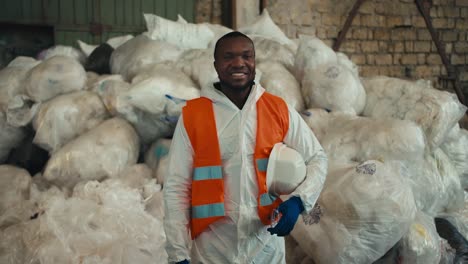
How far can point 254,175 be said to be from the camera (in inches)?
59.6

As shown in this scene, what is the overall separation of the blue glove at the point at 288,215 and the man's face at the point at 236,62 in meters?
0.41

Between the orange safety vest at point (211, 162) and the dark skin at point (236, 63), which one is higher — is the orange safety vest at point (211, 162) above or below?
below

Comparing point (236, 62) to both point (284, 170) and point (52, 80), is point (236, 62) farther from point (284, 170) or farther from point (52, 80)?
point (52, 80)

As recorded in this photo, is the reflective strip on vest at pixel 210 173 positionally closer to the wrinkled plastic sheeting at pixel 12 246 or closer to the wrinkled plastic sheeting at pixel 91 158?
the wrinkled plastic sheeting at pixel 12 246

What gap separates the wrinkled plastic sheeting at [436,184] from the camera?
110 inches

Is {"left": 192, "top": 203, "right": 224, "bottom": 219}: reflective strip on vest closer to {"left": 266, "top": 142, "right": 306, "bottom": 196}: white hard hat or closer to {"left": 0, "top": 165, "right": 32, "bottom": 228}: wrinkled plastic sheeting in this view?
{"left": 266, "top": 142, "right": 306, "bottom": 196}: white hard hat

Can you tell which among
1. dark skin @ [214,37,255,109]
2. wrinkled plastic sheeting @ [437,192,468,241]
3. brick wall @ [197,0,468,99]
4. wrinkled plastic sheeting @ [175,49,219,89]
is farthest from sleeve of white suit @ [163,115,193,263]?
brick wall @ [197,0,468,99]

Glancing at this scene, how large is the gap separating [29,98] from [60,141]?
489mm

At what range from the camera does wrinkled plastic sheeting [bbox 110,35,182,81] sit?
346cm

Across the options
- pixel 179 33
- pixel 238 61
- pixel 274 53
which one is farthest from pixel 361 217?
pixel 179 33

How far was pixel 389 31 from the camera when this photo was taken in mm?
6785

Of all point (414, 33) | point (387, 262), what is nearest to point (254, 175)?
point (387, 262)

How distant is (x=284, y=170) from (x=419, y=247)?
1.23 metres

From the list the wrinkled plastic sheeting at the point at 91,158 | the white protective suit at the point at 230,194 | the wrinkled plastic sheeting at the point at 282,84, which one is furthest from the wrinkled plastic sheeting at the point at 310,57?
the white protective suit at the point at 230,194
